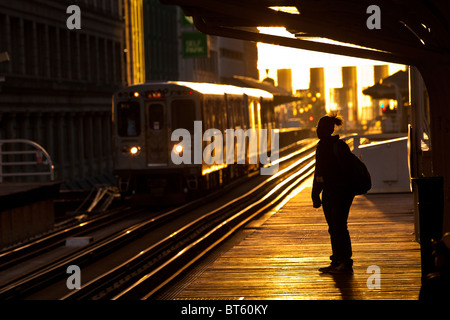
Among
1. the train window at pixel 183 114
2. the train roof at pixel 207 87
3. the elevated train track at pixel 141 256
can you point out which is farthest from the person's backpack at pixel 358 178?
the train roof at pixel 207 87

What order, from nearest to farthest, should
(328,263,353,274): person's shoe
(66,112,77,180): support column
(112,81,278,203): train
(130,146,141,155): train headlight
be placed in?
(328,263,353,274): person's shoe
(112,81,278,203): train
(130,146,141,155): train headlight
(66,112,77,180): support column

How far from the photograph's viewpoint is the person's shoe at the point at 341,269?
12.4 metres

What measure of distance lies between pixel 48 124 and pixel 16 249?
29.2 metres

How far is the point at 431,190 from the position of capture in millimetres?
9906

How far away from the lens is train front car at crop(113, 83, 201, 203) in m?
28.8

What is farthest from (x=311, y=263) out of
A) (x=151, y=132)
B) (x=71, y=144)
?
(x=71, y=144)

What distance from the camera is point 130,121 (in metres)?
29.1

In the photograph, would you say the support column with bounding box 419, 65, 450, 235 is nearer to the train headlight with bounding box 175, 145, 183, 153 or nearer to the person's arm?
the person's arm

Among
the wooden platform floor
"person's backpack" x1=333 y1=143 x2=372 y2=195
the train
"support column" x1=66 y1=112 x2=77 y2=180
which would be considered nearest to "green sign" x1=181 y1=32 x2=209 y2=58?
"support column" x1=66 y1=112 x2=77 y2=180

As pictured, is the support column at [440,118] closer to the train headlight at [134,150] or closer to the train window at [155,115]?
the train window at [155,115]

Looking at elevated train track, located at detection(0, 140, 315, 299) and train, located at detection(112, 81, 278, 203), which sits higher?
train, located at detection(112, 81, 278, 203)

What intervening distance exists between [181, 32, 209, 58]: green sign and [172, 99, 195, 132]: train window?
39.5 metres

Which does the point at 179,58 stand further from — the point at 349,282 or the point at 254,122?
the point at 349,282

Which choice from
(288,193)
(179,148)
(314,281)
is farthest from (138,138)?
(314,281)
